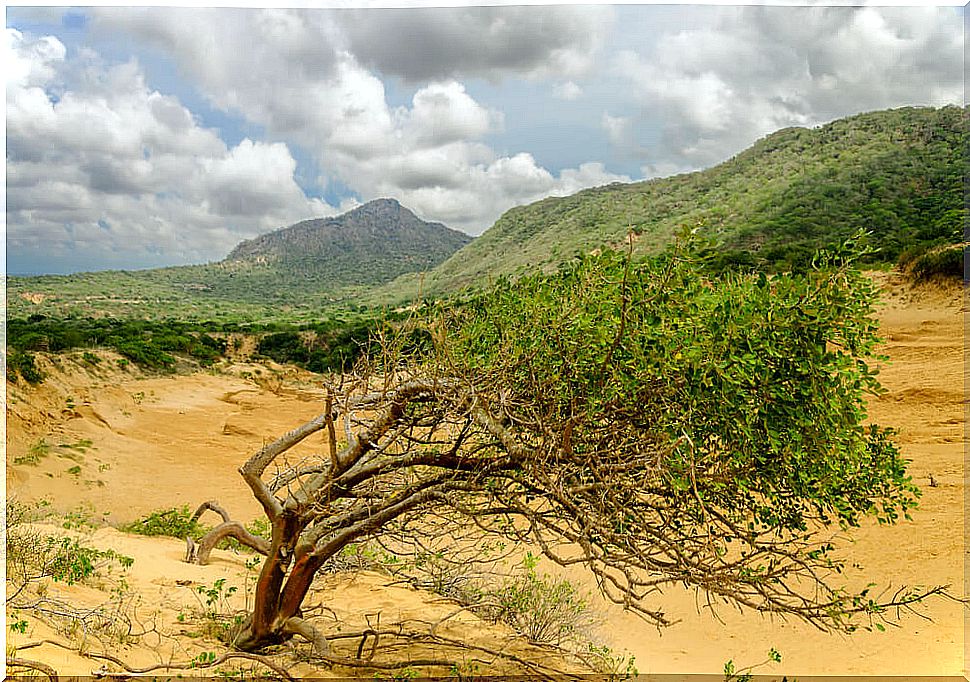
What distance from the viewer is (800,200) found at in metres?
18.8

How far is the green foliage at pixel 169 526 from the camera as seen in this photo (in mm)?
6762

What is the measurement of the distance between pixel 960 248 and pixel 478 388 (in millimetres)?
10734

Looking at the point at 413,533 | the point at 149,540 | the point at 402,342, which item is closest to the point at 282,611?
the point at 413,533

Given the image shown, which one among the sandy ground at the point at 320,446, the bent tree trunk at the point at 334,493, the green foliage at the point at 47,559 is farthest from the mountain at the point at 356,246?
the bent tree trunk at the point at 334,493

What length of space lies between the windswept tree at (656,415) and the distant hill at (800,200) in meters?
0.39

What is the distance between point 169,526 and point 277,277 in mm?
46027

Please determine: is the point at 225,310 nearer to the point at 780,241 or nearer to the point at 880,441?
the point at 780,241

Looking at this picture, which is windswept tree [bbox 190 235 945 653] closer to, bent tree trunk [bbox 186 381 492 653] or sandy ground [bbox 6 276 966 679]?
bent tree trunk [bbox 186 381 492 653]

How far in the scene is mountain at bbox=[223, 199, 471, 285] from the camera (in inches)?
2010

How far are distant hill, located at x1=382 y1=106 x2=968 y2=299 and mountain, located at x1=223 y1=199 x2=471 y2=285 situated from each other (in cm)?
1368

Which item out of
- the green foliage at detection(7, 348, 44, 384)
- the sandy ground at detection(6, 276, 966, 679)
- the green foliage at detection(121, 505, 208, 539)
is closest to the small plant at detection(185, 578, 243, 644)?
the sandy ground at detection(6, 276, 966, 679)

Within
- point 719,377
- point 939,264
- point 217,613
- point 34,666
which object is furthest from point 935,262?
point 34,666

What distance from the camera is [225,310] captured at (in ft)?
121

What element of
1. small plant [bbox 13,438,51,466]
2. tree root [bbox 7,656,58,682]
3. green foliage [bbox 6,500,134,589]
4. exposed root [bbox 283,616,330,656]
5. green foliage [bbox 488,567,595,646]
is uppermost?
tree root [bbox 7,656,58,682]
